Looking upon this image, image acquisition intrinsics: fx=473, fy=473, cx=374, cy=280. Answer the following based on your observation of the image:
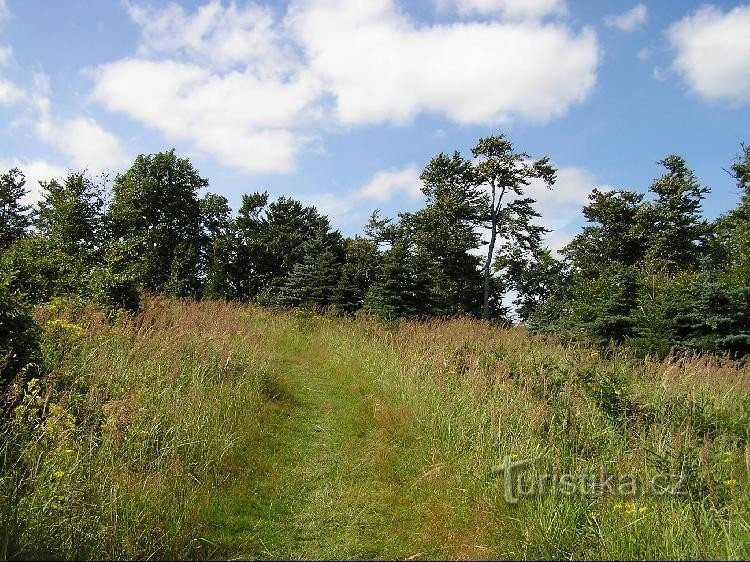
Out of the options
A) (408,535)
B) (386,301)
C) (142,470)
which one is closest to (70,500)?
(142,470)

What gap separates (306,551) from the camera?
12.3 feet

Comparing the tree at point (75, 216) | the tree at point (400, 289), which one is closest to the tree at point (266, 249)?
the tree at point (400, 289)

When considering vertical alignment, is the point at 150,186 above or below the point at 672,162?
below

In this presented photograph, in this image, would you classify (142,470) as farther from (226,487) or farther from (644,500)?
(644,500)

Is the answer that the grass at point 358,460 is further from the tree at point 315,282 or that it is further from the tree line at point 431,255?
the tree at point 315,282

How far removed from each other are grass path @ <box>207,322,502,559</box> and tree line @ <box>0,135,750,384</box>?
6.05 meters

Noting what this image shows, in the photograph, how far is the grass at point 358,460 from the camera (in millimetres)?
3516

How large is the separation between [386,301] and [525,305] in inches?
838

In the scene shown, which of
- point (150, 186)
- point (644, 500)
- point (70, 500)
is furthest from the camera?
point (150, 186)

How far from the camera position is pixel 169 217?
38.7 m

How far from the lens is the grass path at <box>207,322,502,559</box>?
12.6 feet

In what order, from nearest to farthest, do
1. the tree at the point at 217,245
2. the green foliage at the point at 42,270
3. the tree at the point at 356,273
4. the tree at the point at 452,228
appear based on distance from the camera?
the green foliage at the point at 42,270
the tree at the point at 356,273
the tree at the point at 452,228
the tree at the point at 217,245

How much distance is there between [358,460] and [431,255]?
2845 cm

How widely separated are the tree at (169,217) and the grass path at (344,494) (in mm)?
31722
